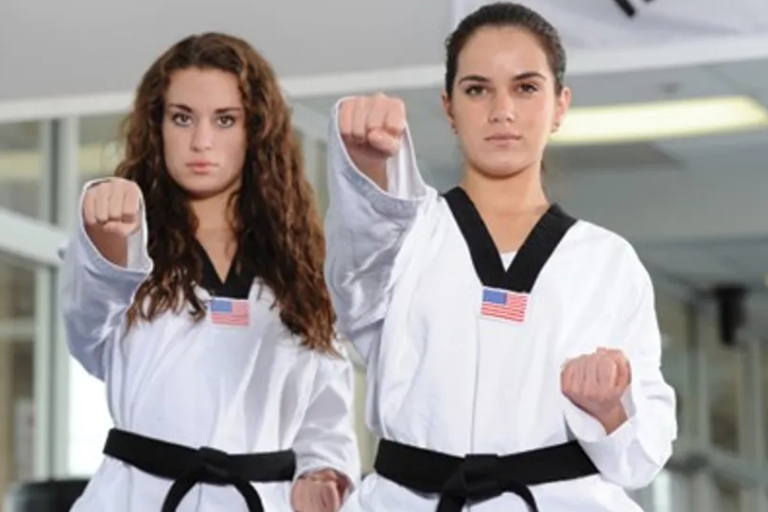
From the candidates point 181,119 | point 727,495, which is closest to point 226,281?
point 181,119

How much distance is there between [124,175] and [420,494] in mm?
926

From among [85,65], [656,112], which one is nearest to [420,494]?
[85,65]

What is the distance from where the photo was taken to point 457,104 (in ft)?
7.48

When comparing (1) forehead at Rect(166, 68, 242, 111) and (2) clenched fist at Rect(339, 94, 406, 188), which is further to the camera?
(1) forehead at Rect(166, 68, 242, 111)

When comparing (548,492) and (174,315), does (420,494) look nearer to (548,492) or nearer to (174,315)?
(548,492)

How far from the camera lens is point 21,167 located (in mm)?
6629

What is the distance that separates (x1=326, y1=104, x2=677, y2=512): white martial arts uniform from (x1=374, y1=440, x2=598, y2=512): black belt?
1 centimetres

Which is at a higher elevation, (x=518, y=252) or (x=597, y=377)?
(x=518, y=252)

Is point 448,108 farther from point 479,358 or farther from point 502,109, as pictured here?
point 479,358

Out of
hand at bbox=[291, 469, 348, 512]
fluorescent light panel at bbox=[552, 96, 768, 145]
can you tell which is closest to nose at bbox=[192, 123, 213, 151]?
hand at bbox=[291, 469, 348, 512]

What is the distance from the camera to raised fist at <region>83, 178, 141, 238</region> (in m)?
2.25

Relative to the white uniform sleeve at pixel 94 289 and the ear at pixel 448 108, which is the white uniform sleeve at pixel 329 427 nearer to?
the white uniform sleeve at pixel 94 289

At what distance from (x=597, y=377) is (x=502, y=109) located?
0.41 m

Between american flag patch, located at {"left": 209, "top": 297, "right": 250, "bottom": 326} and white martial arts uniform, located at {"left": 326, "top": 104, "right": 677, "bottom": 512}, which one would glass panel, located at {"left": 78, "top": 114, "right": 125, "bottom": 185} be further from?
white martial arts uniform, located at {"left": 326, "top": 104, "right": 677, "bottom": 512}
